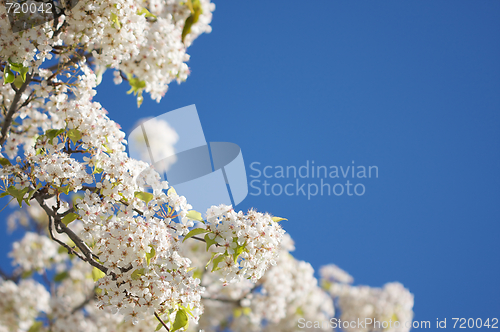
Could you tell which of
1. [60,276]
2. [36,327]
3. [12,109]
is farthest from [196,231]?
[60,276]

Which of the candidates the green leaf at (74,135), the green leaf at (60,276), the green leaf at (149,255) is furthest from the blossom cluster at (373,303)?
the green leaf at (74,135)

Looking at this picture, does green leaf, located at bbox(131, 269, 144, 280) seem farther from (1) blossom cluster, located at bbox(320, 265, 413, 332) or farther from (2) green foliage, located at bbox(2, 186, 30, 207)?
(1) blossom cluster, located at bbox(320, 265, 413, 332)

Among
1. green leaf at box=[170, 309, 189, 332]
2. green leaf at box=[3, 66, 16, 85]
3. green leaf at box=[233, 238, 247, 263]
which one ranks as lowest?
green leaf at box=[170, 309, 189, 332]

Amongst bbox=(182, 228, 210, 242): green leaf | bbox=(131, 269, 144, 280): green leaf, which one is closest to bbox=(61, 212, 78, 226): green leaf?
bbox=(131, 269, 144, 280): green leaf

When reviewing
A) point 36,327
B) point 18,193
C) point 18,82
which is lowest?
point 36,327

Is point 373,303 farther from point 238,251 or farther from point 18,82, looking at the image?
point 18,82

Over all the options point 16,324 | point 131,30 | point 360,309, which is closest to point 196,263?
point 16,324

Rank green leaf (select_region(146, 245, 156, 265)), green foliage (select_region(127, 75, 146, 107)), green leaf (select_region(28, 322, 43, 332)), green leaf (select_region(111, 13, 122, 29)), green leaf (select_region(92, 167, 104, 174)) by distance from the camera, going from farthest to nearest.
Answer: green leaf (select_region(28, 322, 43, 332)) → green foliage (select_region(127, 75, 146, 107)) → green leaf (select_region(111, 13, 122, 29)) → green leaf (select_region(92, 167, 104, 174)) → green leaf (select_region(146, 245, 156, 265))

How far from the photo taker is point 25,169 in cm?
245

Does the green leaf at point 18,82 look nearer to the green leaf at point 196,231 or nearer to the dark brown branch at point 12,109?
the dark brown branch at point 12,109

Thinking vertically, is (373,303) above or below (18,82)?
above

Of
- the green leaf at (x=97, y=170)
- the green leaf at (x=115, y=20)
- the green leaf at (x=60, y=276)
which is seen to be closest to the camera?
the green leaf at (x=97, y=170)

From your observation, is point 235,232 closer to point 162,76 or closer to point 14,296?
point 162,76

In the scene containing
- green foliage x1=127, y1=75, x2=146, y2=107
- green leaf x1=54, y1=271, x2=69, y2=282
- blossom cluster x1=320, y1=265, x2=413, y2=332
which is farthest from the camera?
blossom cluster x1=320, y1=265, x2=413, y2=332
